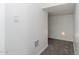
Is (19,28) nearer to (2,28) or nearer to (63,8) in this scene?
(2,28)

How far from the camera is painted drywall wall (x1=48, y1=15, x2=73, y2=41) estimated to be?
5.14m

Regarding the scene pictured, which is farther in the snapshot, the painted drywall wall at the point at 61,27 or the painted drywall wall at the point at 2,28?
the painted drywall wall at the point at 61,27

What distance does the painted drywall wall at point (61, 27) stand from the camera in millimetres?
5137

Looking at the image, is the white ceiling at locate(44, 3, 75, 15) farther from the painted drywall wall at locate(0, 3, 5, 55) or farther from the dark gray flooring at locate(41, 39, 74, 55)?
→ the painted drywall wall at locate(0, 3, 5, 55)

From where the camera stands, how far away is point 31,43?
256cm

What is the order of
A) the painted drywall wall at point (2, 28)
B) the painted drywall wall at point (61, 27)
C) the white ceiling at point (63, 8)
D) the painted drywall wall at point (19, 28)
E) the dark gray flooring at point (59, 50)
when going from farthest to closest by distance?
1. the painted drywall wall at point (61, 27)
2. the dark gray flooring at point (59, 50)
3. the white ceiling at point (63, 8)
4. the painted drywall wall at point (19, 28)
5. the painted drywall wall at point (2, 28)

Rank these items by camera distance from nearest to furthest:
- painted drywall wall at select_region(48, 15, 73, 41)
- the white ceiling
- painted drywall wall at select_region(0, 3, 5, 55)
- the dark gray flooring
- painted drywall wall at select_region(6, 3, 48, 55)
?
painted drywall wall at select_region(0, 3, 5, 55)
painted drywall wall at select_region(6, 3, 48, 55)
the white ceiling
the dark gray flooring
painted drywall wall at select_region(48, 15, 73, 41)

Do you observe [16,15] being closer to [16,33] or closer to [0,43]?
[16,33]

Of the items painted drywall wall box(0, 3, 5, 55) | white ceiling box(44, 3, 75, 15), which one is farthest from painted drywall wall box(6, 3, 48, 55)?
white ceiling box(44, 3, 75, 15)

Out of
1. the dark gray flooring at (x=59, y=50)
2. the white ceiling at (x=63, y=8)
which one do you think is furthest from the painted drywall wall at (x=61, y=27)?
the white ceiling at (x=63, y=8)

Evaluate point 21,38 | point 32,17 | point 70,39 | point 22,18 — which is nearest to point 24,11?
point 22,18

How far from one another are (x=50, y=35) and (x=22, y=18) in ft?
13.3

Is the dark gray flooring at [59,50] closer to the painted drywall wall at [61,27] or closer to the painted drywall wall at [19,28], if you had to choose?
the painted drywall wall at [19,28]

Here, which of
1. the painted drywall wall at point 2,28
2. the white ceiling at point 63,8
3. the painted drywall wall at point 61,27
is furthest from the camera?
the painted drywall wall at point 61,27
